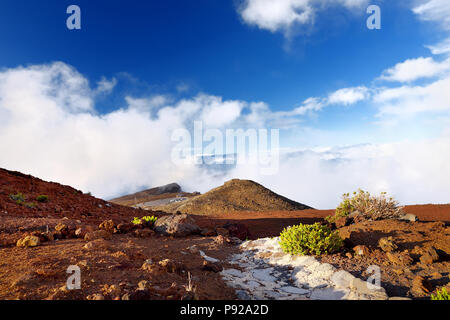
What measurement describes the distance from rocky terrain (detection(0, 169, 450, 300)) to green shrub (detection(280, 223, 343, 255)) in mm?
199

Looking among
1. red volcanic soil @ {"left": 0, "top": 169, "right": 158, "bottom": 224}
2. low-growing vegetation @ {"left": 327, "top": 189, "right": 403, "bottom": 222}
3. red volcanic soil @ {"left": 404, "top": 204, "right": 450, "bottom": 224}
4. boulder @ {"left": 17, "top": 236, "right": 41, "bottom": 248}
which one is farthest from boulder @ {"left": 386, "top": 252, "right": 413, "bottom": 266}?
red volcanic soil @ {"left": 0, "top": 169, "right": 158, "bottom": 224}

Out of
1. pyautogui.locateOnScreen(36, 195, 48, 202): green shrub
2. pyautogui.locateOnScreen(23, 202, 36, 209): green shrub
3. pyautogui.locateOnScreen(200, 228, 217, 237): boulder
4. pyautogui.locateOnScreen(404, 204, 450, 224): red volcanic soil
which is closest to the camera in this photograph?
pyautogui.locateOnScreen(200, 228, 217, 237): boulder

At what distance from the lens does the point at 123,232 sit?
8711 millimetres

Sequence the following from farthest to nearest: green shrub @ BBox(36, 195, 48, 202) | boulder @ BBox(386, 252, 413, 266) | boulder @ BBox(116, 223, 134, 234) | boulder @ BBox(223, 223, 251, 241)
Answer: green shrub @ BBox(36, 195, 48, 202)
boulder @ BBox(223, 223, 251, 241)
boulder @ BBox(116, 223, 134, 234)
boulder @ BBox(386, 252, 413, 266)

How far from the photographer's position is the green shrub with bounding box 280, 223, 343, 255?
6.16 meters

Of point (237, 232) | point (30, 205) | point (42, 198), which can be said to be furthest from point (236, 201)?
point (30, 205)

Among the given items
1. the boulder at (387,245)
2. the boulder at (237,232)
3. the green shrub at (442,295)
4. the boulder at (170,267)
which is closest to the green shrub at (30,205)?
the boulder at (237,232)

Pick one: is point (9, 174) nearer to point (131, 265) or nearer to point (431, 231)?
point (131, 265)

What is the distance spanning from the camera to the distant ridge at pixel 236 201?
23.1 metres

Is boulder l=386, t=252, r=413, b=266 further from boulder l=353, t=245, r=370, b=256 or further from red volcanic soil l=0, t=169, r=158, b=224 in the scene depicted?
red volcanic soil l=0, t=169, r=158, b=224

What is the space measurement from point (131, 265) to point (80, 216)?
885cm

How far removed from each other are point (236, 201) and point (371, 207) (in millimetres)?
15751

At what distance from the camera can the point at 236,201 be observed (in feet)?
81.5

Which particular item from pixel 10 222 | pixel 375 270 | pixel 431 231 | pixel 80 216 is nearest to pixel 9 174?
pixel 80 216
